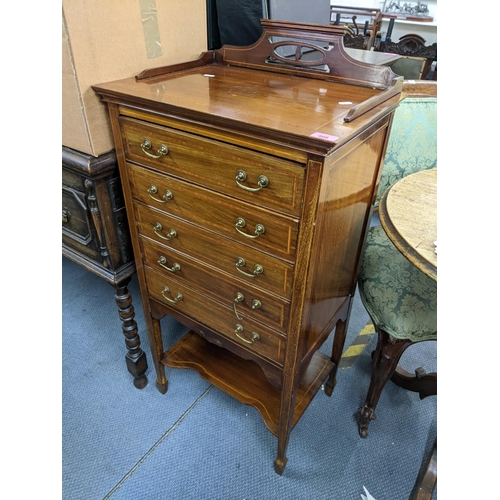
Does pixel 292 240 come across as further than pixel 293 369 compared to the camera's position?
No

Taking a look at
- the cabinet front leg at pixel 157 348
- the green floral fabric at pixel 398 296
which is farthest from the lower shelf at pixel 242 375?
the green floral fabric at pixel 398 296

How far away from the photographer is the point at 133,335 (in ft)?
5.15

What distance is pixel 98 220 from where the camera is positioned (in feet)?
4.05

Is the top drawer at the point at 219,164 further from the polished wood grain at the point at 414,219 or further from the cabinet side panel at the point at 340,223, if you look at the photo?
the polished wood grain at the point at 414,219

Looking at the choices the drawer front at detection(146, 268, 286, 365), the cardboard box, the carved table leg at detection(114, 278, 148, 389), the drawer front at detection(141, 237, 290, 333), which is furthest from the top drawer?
the carved table leg at detection(114, 278, 148, 389)

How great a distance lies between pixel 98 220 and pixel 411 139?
145 cm

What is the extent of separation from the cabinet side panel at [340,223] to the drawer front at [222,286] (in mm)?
100

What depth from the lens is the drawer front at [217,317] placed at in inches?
44.2

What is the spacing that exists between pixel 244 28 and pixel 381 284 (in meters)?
1.04

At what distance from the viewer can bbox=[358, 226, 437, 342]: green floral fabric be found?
50.3 inches

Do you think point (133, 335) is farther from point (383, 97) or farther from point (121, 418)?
point (383, 97)

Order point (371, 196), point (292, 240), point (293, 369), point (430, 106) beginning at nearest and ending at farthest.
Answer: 1. point (292, 240)
2. point (293, 369)
3. point (371, 196)
4. point (430, 106)

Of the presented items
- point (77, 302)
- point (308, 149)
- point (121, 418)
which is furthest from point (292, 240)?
point (77, 302)

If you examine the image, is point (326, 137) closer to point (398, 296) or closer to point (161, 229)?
point (161, 229)
